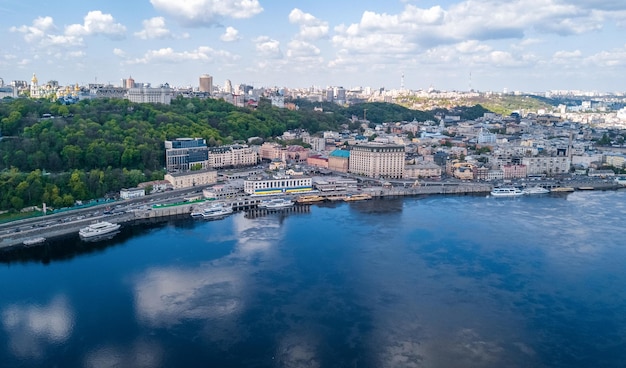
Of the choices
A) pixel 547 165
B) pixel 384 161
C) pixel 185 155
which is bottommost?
pixel 547 165

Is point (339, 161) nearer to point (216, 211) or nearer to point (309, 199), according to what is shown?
point (309, 199)

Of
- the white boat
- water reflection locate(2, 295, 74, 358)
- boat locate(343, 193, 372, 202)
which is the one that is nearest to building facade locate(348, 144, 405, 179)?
boat locate(343, 193, 372, 202)

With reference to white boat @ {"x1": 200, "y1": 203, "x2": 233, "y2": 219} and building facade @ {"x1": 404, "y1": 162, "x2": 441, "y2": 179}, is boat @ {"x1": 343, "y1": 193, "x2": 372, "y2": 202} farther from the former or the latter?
white boat @ {"x1": 200, "y1": 203, "x2": 233, "y2": 219}

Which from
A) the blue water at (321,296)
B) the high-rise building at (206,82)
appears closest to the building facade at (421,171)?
the blue water at (321,296)

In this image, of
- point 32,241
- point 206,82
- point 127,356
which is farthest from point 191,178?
point 206,82

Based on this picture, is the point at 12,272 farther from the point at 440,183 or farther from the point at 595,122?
the point at 595,122

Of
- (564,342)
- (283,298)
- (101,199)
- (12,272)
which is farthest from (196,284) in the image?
(101,199)

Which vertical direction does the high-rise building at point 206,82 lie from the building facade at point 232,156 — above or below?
above

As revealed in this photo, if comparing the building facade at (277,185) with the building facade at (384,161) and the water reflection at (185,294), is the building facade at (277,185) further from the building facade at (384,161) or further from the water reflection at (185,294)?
the water reflection at (185,294)
